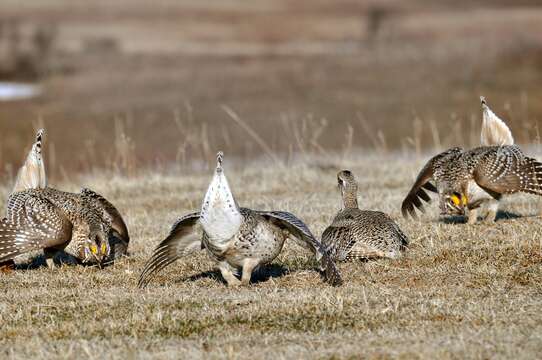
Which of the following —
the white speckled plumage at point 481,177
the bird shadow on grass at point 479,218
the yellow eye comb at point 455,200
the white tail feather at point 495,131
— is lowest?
the bird shadow on grass at point 479,218

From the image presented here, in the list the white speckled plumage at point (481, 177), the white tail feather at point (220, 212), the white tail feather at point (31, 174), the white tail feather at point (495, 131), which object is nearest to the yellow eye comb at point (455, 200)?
the white speckled plumage at point (481, 177)

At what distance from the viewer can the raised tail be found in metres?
8.81

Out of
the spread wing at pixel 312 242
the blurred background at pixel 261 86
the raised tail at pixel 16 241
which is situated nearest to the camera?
the spread wing at pixel 312 242

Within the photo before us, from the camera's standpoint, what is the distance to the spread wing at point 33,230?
8.85 m

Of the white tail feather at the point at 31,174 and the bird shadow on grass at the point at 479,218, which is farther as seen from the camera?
the bird shadow on grass at the point at 479,218

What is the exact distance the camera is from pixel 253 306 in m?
7.31

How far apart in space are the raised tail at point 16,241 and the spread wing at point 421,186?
12.7 feet

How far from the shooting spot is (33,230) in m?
8.92

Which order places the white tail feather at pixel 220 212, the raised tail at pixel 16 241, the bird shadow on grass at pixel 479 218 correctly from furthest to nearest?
1. the bird shadow on grass at pixel 479 218
2. the raised tail at pixel 16 241
3. the white tail feather at pixel 220 212

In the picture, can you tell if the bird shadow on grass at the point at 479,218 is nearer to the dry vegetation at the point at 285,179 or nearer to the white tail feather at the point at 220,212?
the dry vegetation at the point at 285,179

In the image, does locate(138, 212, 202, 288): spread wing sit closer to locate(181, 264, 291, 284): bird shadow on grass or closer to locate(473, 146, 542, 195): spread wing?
locate(181, 264, 291, 284): bird shadow on grass

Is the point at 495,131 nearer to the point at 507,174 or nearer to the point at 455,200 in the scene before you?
the point at 507,174

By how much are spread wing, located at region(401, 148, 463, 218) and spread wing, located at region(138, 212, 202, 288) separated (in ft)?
9.44

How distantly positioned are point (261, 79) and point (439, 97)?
22.9 feet
